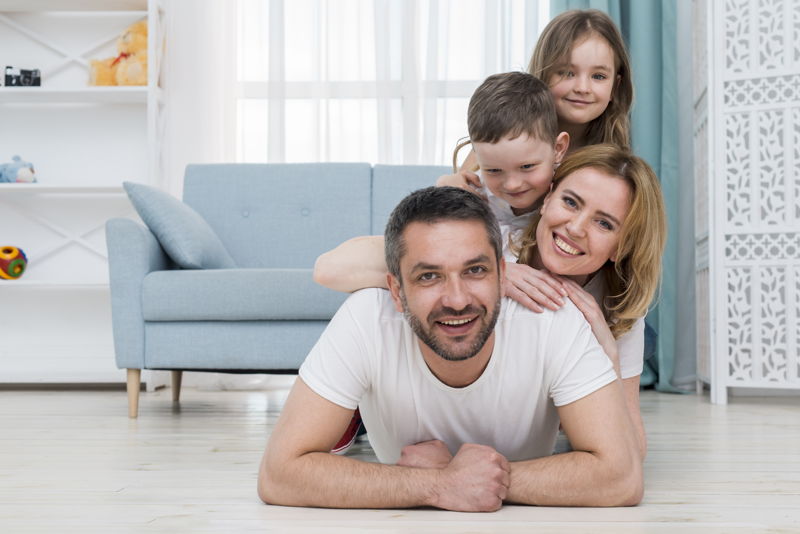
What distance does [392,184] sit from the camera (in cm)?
348

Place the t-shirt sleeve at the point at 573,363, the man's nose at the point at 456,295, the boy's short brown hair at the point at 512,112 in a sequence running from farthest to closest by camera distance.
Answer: the boy's short brown hair at the point at 512,112, the t-shirt sleeve at the point at 573,363, the man's nose at the point at 456,295

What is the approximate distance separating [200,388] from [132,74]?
4.94 feet

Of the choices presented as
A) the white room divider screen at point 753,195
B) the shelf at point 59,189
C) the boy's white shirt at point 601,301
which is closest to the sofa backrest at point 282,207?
the shelf at point 59,189

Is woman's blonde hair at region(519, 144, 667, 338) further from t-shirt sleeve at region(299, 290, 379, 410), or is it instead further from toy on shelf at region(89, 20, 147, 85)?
toy on shelf at region(89, 20, 147, 85)

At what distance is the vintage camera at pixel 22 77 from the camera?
3920mm

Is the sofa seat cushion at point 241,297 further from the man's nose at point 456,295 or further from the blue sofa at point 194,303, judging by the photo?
the man's nose at point 456,295

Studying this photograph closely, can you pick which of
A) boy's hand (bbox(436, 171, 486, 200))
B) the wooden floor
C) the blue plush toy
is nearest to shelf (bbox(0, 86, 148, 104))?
the blue plush toy

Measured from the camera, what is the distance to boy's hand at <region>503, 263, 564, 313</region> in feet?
4.74

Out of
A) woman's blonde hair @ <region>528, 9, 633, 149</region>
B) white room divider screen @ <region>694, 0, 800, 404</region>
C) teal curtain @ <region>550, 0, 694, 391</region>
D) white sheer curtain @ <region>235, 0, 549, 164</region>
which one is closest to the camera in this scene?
woman's blonde hair @ <region>528, 9, 633, 149</region>

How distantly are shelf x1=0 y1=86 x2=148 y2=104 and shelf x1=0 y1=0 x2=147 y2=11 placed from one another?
1.41 ft

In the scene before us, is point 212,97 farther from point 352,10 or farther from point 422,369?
point 422,369

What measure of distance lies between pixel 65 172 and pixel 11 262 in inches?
21.8

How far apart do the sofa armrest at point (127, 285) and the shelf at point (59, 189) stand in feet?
3.72

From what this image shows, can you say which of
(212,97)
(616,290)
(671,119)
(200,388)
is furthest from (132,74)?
(616,290)
